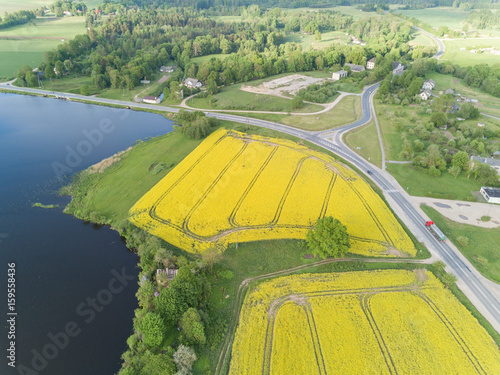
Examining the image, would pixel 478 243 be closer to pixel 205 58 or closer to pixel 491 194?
pixel 491 194

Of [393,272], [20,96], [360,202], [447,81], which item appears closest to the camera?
[393,272]

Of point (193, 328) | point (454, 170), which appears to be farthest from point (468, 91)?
point (193, 328)

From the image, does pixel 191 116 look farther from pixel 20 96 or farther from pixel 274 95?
pixel 20 96

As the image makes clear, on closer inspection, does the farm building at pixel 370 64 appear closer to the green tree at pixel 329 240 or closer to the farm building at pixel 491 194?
the farm building at pixel 491 194

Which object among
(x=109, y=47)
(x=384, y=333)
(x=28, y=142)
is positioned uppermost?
(x=109, y=47)

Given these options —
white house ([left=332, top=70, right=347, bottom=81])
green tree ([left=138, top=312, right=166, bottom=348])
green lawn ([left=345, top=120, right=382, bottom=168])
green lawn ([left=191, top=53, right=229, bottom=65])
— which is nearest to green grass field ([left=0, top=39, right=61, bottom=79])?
green lawn ([left=191, top=53, right=229, bottom=65])

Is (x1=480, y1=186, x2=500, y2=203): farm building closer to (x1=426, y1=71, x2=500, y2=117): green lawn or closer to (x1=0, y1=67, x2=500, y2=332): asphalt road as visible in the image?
(x1=0, y1=67, x2=500, y2=332): asphalt road

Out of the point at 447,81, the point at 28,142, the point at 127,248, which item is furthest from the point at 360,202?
the point at 447,81
